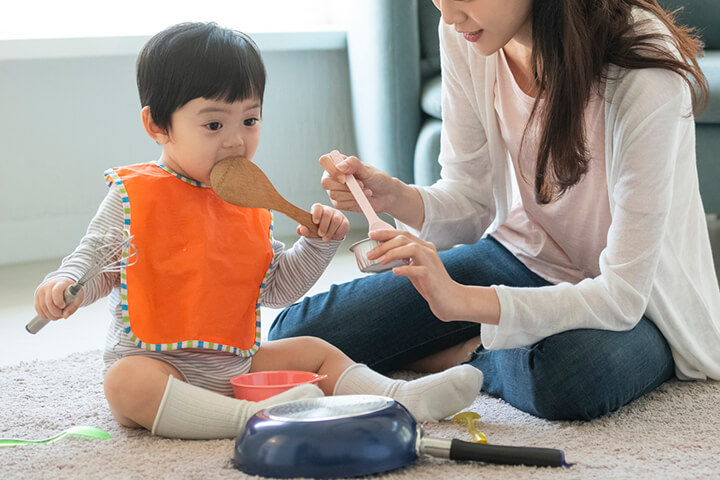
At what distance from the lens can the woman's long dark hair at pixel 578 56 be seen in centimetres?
98

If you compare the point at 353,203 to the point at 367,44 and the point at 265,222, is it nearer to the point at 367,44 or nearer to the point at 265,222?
the point at 265,222

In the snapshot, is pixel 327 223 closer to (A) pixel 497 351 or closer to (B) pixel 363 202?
(B) pixel 363 202

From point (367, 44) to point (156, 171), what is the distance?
1233mm

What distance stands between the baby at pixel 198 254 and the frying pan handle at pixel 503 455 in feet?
0.58

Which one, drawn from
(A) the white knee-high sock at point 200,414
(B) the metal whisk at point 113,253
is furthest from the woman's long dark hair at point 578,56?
(B) the metal whisk at point 113,253

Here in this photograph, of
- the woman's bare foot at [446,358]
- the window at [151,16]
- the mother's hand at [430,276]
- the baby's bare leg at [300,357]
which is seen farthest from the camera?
the window at [151,16]

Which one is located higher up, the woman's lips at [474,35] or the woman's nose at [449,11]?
the woman's nose at [449,11]

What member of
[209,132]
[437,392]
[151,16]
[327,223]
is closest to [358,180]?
[327,223]

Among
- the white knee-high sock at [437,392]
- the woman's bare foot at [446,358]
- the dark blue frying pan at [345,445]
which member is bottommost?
the woman's bare foot at [446,358]

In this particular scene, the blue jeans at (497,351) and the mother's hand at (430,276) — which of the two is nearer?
the mother's hand at (430,276)

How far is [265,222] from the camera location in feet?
3.93

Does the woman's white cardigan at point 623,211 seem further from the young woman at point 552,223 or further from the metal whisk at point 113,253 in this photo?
the metal whisk at point 113,253

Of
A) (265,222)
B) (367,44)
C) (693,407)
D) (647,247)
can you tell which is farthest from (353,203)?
(367,44)

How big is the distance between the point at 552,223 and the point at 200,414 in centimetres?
58
